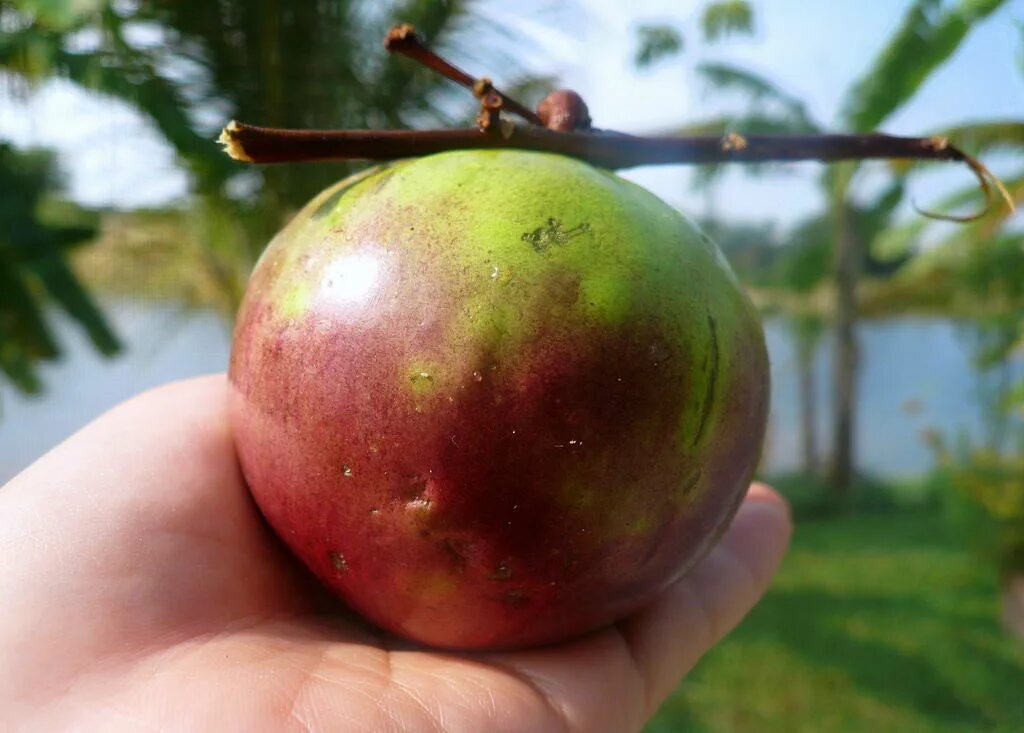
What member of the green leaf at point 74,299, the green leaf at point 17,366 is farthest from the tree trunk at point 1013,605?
the green leaf at point 17,366

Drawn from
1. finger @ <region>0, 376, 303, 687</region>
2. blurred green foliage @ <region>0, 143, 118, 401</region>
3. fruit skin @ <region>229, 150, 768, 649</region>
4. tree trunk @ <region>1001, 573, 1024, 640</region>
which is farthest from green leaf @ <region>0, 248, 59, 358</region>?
tree trunk @ <region>1001, 573, 1024, 640</region>

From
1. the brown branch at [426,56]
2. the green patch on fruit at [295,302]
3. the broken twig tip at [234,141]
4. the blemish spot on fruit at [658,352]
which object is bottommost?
the green patch on fruit at [295,302]

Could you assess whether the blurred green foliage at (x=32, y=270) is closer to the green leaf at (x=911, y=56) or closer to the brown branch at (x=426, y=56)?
the brown branch at (x=426, y=56)

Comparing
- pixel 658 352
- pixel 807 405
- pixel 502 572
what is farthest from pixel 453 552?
pixel 807 405

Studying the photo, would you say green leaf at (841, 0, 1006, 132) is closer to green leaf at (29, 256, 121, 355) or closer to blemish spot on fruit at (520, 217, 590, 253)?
blemish spot on fruit at (520, 217, 590, 253)

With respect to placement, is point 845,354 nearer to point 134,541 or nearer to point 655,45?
point 655,45
